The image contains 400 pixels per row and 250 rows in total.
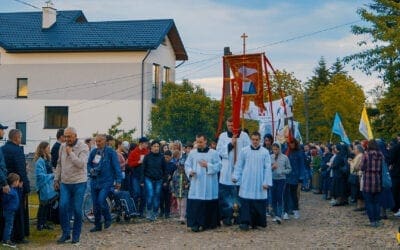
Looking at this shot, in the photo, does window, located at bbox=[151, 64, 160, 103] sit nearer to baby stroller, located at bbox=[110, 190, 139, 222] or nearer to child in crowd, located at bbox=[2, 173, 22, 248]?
baby stroller, located at bbox=[110, 190, 139, 222]

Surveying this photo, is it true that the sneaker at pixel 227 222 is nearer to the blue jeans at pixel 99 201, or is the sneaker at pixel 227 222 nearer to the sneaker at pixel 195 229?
the sneaker at pixel 195 229

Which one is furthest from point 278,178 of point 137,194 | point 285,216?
point 137,194

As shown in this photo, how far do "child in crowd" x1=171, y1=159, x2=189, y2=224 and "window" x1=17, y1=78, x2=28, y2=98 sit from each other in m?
29.7

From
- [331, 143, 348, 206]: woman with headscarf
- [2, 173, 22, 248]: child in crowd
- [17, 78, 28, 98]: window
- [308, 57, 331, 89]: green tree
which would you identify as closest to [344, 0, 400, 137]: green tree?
[331, 143, 348, 206]: woman with headscarf

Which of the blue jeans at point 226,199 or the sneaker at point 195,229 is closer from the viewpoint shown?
the sneaker at point 195,229

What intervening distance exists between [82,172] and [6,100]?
32.9m

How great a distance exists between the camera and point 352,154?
752 inches

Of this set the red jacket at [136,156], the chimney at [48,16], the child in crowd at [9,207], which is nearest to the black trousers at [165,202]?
the red jacket at [136,156]

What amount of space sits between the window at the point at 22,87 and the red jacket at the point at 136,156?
93.7 feet

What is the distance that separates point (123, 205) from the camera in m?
14.6

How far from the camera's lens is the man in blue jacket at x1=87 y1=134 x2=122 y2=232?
43.2ft

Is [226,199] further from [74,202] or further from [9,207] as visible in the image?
[9,207]

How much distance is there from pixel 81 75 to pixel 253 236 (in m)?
31.0

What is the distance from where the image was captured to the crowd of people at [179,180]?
37.7 feet
